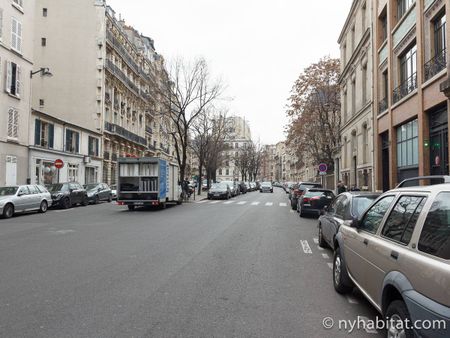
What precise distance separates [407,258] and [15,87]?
2816 centimetres

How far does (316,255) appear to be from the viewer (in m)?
8.66

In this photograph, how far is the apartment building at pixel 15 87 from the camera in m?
24.6

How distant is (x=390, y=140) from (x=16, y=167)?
75.6 feet

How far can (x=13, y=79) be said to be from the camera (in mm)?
25875

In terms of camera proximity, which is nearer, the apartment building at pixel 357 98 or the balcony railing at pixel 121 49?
the apartment building at pixel 357 98

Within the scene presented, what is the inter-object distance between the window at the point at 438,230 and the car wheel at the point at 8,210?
57.6ft

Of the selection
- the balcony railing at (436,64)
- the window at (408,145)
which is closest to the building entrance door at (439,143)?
the window at (408,145)

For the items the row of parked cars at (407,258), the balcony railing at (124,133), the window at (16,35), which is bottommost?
the row of parked cars at (407,258)

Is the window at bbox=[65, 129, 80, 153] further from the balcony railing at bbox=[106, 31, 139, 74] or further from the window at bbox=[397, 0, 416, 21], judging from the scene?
the window at bbox=[397, 0, 416, 21]

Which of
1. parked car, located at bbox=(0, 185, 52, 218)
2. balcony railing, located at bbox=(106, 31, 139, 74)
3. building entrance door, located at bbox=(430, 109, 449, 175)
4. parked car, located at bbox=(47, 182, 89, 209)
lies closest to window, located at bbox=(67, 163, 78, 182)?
parked car, located at bbox=(47, 182, 89, 209)

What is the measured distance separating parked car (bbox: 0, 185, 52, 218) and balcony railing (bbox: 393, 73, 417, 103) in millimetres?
18115

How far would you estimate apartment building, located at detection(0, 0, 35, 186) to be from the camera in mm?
24625

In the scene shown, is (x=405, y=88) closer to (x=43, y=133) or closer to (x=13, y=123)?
(x=13, y=123)

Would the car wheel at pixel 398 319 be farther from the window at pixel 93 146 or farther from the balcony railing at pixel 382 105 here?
the window at pixel 93 146
